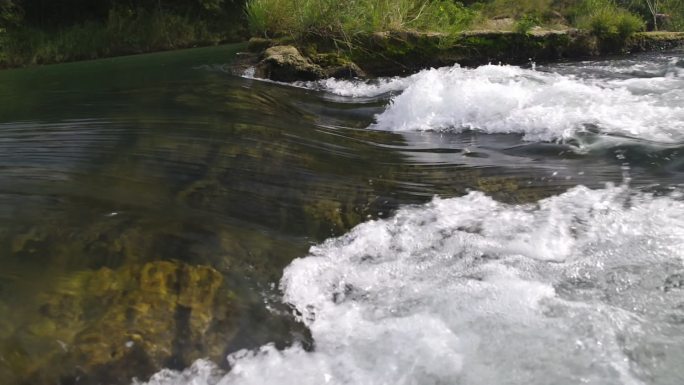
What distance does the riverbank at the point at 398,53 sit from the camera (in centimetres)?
852

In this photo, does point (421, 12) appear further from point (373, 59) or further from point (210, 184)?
point (210, 184)

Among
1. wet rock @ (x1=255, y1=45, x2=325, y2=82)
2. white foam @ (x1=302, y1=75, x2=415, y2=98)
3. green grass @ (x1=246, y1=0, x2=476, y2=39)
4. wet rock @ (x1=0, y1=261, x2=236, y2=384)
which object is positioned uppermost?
green grass @ (x1=246, y1=0, x2=476, y2=39)

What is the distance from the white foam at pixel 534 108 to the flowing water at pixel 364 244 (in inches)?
1.3

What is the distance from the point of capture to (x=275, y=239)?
10.2 ft

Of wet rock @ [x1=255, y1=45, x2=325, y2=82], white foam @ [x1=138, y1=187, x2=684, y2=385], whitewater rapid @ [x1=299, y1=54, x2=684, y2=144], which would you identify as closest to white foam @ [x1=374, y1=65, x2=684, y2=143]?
whitewater rapid @ [x1=299, y1=54, x2=684, y2=144]

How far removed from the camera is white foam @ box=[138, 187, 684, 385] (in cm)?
212

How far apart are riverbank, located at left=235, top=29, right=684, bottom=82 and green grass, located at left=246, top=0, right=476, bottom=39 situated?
0.19 meters

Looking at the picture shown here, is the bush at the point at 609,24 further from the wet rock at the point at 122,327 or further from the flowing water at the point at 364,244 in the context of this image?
the wet rock at the point at 122,327

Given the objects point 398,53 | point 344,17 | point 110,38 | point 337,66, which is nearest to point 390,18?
point 398,53

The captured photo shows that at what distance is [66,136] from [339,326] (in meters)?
4.16

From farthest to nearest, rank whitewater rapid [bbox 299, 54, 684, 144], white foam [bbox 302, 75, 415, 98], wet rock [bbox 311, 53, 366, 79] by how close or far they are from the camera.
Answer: wet rock [bbox 311, 53, 366, 79]
white foam [bbox 302, 75, 415, 98]
whitewater rapid [bbox 299, 54, 684, 144]

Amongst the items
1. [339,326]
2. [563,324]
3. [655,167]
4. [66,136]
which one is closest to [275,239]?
[339,326]

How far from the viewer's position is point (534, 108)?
17.5 feet

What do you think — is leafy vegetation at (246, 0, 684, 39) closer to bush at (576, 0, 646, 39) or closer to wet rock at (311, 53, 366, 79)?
bush at (576, 0, 646, 39)
